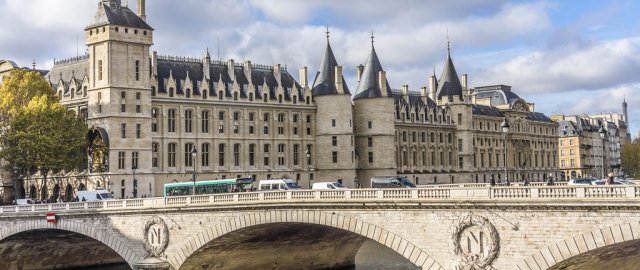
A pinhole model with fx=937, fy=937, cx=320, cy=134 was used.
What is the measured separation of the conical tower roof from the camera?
401ft

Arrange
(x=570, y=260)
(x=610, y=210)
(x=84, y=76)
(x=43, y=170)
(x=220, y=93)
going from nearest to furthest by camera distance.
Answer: (x=610, y=210)
(x=570, y=260)
(x=43, y=170)
(x=84, y=76)
(x=220, y=93)

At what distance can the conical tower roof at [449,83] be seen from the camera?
4818 inches

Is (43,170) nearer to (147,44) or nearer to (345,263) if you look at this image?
(147,44)

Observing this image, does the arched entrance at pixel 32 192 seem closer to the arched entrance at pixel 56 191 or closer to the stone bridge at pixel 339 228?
the arched entrance at pixel 56 191

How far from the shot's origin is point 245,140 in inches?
3775

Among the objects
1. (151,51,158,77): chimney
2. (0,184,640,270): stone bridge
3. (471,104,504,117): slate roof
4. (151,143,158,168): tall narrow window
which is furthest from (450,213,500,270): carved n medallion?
(471,104,504,117): slate roof

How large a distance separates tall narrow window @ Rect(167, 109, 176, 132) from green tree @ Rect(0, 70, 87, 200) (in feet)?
30.8

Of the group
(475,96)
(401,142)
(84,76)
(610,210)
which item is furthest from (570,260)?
(475,96)

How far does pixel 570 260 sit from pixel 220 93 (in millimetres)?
62090

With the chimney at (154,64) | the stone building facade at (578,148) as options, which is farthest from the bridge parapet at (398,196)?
the stone building facade at (578,148)

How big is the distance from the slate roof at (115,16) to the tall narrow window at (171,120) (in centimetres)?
876

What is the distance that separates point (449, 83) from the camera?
12438cm

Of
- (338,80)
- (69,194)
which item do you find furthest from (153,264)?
(338,80)

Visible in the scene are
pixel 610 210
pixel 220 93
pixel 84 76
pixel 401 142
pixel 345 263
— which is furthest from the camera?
pixel 401 142
